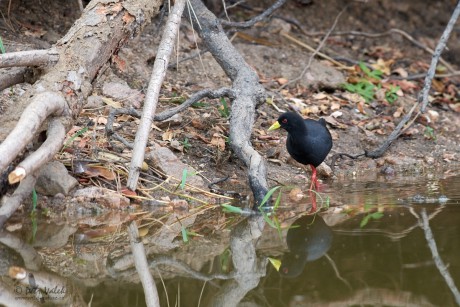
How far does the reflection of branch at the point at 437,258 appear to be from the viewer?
4.04 meters

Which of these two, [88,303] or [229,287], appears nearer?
[88,303]

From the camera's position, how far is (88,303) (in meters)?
3.90

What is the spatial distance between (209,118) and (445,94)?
315 centimetres

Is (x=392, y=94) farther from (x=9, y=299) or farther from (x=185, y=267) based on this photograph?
(x=9, y=299)

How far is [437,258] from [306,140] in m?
2.29

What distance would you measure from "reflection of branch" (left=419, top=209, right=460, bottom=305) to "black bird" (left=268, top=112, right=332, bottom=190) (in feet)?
4.39

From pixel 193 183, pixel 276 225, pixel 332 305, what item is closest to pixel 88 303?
pixel 332 305

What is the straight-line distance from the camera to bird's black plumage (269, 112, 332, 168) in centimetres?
660

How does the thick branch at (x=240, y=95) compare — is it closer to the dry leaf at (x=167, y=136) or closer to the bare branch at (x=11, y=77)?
the dry leaf at (x=167, y=136)

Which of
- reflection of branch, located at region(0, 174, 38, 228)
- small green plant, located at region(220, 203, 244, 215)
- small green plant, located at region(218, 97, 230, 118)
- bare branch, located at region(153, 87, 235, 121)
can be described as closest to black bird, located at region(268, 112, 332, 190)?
small green plant, located at region(218, 97, 230, 118)

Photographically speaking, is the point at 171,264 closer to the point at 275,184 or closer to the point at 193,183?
the point at 193,183

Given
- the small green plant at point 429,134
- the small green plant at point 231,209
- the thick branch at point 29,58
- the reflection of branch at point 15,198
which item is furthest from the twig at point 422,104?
the reflection of branch at point 15,198

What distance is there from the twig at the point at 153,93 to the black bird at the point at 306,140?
5.01 feet

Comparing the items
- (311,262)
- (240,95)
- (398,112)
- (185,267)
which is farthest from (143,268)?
(398,112)
